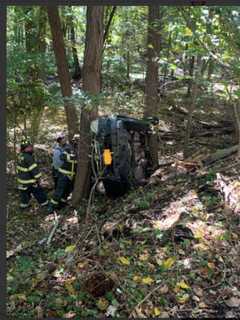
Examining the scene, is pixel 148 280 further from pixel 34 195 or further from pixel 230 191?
pixel 34 195

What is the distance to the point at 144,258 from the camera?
5.58m

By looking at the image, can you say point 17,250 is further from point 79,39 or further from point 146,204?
point 79,39

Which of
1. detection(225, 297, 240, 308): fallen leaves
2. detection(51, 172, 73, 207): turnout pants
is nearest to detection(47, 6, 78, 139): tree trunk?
detection(51, 172, 73, 207): turnout pants

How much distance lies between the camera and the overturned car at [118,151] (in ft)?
26.6

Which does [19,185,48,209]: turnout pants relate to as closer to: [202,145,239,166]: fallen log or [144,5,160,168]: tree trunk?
[144,5,160,168]: tree trunk

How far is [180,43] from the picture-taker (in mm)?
6750

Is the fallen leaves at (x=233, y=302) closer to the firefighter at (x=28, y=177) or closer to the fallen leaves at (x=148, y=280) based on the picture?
the fallen leaves at (x=148, y=280)

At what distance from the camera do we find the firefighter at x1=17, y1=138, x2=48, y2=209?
378 inches

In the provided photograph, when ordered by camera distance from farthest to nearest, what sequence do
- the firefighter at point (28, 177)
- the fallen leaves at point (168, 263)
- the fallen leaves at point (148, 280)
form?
the firefighter at point (28, 177)
the fallen leaves at point (168, 263)
the fallen leaves at point (148, 280)

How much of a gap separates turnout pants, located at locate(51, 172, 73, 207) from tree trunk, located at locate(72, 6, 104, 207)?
69cm

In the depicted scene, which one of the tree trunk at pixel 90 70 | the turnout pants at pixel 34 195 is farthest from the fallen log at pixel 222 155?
the turnout pants at pixel 34 195

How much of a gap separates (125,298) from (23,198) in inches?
219

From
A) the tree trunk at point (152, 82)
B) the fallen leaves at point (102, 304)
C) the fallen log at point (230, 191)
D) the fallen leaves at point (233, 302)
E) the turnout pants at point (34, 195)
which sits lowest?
the turnout pants at point (34, 195)

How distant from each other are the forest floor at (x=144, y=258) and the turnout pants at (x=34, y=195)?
1.30m
